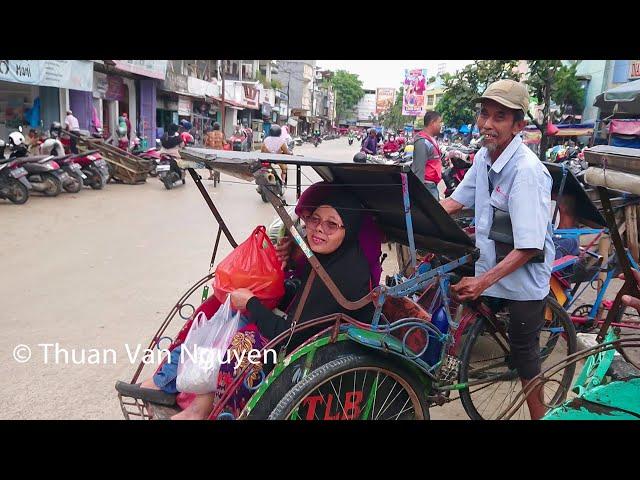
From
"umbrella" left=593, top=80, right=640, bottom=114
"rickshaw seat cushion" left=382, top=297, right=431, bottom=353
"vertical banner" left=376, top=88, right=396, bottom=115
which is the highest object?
"vertical banner" left=376, top=88, right=396, bottom=115

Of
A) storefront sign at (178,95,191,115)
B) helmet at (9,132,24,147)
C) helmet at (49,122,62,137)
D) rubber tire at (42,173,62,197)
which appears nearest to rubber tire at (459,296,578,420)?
rubber tire at (42,173,62,197)

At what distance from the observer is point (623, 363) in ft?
7.39

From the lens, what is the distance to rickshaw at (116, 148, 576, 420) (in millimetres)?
1997

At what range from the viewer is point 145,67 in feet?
63.3

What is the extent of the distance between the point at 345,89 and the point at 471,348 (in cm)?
9865

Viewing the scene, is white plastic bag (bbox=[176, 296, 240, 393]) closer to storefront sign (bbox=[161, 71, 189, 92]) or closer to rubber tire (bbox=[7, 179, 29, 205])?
rubber tire (bbox=[7, 179, 29, 205])

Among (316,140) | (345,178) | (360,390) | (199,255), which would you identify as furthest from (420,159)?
(316,140)

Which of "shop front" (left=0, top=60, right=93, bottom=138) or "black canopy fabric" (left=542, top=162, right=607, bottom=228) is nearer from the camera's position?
"black canopy fabric" (left=542, top=162, right=607, bottom=228)

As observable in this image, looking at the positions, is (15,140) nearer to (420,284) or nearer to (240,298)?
(240,298)

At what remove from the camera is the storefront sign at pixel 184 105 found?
83.0ft

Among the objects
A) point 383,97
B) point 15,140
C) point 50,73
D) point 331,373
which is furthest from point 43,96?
point 383,97

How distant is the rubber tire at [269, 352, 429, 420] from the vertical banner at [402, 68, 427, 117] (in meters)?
34.7

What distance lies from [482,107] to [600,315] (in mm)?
2643

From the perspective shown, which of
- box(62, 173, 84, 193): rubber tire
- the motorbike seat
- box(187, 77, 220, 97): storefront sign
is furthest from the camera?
box(187, 77, 220, 97): storefront sign
